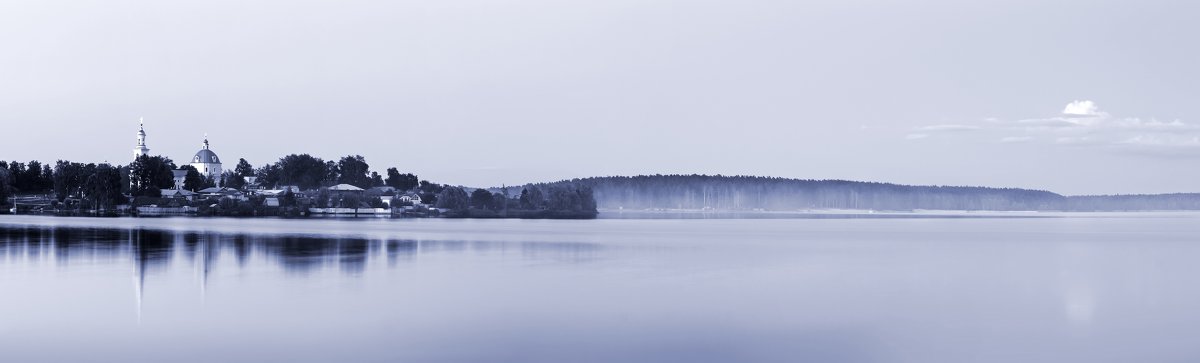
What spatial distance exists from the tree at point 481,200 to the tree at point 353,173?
108ft

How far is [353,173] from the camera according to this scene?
14688 cm

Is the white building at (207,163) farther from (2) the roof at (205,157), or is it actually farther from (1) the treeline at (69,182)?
(1) the treeline at (69,182)

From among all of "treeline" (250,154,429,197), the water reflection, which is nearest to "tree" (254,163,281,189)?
"treeline" (250,154,429,197)

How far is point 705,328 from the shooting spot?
1444 cm

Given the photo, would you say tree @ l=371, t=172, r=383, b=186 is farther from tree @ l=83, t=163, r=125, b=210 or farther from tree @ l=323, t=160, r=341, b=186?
tree @ l=83, t=163, r=125, b=210

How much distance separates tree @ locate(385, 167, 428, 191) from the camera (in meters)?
146

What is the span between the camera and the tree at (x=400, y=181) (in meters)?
146

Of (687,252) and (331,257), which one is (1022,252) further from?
(331,257)

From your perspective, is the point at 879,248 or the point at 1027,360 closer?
the point at 1027,360

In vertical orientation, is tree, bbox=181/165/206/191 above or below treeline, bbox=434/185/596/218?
above

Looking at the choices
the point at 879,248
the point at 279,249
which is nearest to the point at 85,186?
the point at 279,249

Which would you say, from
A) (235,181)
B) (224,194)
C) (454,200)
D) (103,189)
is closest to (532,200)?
(454,200)

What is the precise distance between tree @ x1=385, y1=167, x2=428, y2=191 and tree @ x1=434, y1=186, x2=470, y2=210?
28892 millimetres

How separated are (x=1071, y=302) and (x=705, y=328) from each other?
25.8 feet
